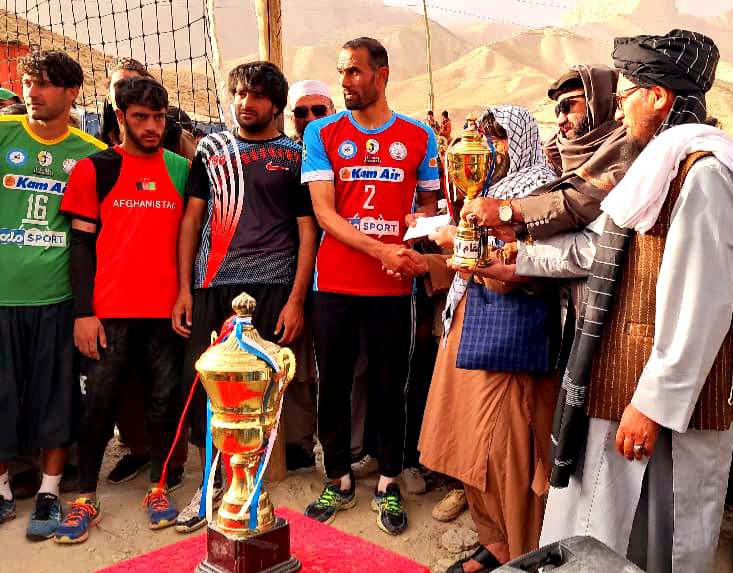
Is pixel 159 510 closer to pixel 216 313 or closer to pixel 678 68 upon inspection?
pixel 216 313

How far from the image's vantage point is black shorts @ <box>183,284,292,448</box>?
3.21 m

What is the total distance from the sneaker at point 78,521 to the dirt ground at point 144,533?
1.4 inches

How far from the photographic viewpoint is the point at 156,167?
10.7 ft

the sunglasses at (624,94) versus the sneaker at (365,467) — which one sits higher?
the sunglasses at (624,94)

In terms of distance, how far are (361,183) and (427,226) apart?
46 cm

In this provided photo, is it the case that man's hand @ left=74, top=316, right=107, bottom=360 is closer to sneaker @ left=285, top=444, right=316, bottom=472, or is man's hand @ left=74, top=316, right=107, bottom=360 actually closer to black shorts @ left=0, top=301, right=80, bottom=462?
black shorts @ left=0, top=301, right=80, bottom=462

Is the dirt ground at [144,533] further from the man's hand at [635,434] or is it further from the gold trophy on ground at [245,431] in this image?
the gold trophy on ground at [245,431]

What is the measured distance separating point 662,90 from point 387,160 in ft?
4.56

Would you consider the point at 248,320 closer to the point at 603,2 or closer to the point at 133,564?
the point at 133,564

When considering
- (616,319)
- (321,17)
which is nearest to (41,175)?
(616,319)

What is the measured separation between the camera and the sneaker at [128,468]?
3.67 m

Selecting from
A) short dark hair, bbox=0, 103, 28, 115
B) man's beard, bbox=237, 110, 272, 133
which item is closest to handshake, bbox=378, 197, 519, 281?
man's beard, bbox=237, 110, 272, 133

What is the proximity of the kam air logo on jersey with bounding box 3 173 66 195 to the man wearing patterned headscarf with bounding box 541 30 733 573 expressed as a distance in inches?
94.6

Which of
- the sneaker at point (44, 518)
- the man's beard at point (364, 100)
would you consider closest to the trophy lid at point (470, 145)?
the man's beard at point (364, 100)
